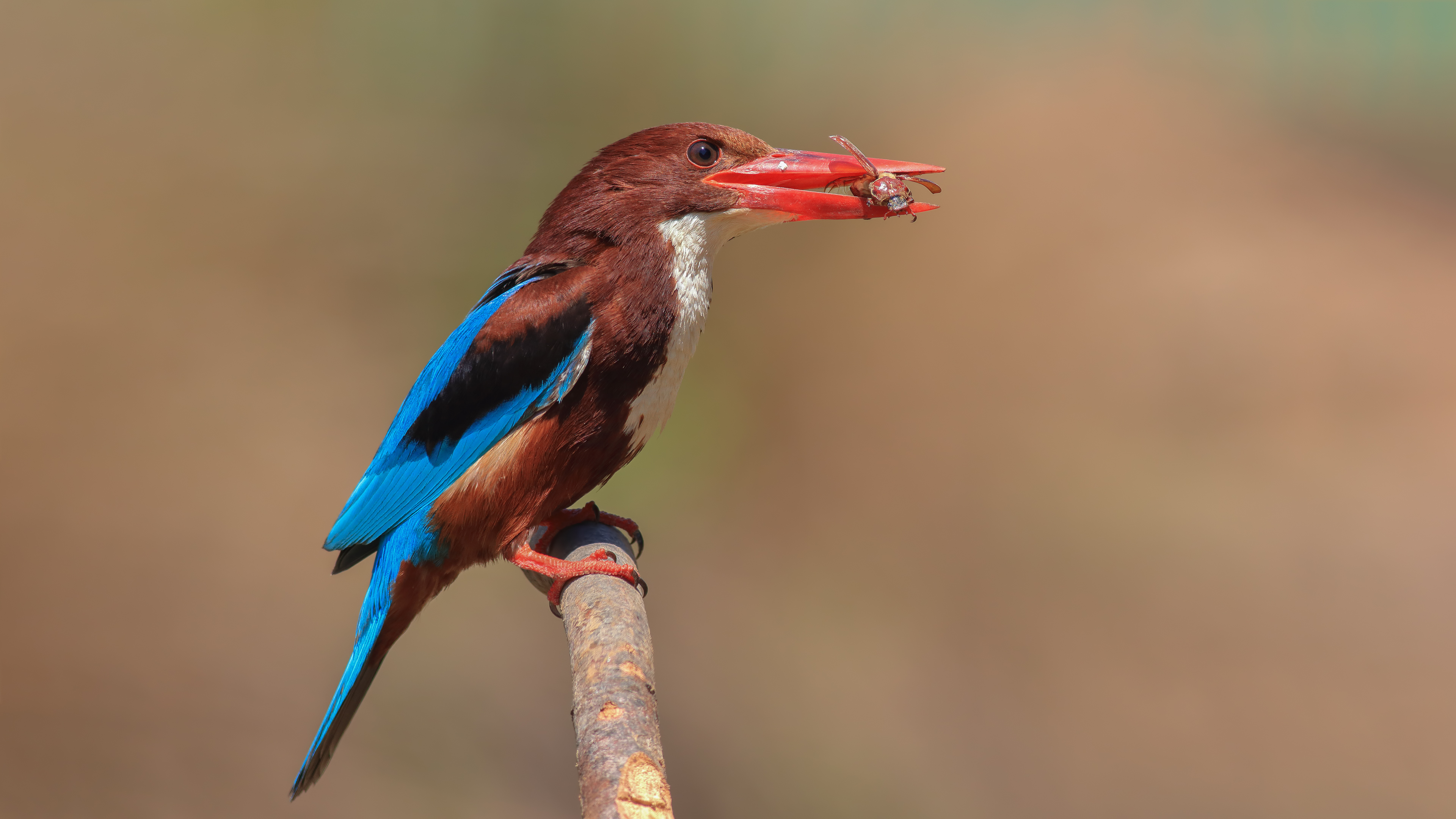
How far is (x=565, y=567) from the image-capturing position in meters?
1.89

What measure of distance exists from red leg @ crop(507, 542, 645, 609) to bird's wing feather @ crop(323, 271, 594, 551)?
0.21m

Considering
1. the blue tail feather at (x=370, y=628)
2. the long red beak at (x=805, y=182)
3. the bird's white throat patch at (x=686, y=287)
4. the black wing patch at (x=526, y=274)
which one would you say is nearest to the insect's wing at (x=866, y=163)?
the long red beak at (x=805, y=182)

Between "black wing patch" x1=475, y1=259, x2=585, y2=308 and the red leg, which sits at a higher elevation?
"black wing patch" x1=475, y1=259, x2=585, y2=308

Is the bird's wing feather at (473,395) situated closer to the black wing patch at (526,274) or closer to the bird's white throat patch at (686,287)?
the black wing patch at (526,274)

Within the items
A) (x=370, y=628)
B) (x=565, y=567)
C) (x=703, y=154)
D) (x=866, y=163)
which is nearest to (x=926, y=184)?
(x=866, y=163)

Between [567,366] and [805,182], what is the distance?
0.58m

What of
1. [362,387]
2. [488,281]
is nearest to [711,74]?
[488,281]

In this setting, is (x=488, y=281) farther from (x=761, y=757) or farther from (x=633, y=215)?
(x=633, y=215)

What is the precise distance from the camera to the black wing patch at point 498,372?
185 cm

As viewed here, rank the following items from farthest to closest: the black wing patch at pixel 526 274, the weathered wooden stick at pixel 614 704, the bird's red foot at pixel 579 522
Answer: the bird's red foot at pixel 579 522
the black wing patch at pixel 526 274
the weathered wooden stick at pixel 614 704

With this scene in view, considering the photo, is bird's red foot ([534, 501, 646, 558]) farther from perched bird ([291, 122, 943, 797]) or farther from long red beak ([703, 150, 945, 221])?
long red beak ([703, 150, 945, 221])

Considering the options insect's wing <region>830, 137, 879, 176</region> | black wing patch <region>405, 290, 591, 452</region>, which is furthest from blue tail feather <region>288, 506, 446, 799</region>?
insect's wing <region>830, 137, 879, 176</region>

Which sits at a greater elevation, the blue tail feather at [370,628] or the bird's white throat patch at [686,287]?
the bird's white throat patch at [686,287]

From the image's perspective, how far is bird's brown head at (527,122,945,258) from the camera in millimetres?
1899
